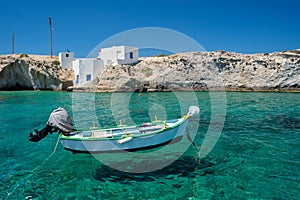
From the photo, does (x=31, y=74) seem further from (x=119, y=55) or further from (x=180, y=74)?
(x=180, y=74)

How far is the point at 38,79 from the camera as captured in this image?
5175 cm

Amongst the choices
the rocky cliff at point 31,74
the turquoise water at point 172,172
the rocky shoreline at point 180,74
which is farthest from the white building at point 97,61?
the turquoise water at point 172,172

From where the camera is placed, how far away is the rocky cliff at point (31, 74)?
50125 mm

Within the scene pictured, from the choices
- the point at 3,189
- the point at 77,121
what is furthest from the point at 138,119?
the point at 3,189

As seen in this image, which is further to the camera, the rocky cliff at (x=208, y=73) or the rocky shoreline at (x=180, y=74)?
the rocky shoreline at (x=180, y=74)

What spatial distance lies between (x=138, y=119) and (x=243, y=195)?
12843mm

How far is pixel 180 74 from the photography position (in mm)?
50625

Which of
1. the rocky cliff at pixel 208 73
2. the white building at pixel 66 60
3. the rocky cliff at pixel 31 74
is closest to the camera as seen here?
the rocky cliff at pixel 208 73

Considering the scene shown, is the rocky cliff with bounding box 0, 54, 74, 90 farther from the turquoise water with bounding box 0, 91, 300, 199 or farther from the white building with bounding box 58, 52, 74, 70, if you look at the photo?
the turquoise water with bounding box 0, 91, 300, 199

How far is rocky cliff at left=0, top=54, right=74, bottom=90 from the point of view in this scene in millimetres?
50125

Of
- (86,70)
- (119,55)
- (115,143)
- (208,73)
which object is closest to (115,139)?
(115,143)

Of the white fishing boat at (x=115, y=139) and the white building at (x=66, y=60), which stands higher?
the white building at (x=66, y=60)

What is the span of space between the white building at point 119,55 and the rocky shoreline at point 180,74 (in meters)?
1.63

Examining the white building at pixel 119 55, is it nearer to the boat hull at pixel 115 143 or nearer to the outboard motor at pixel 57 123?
the outboard motor at pixel 57 123
